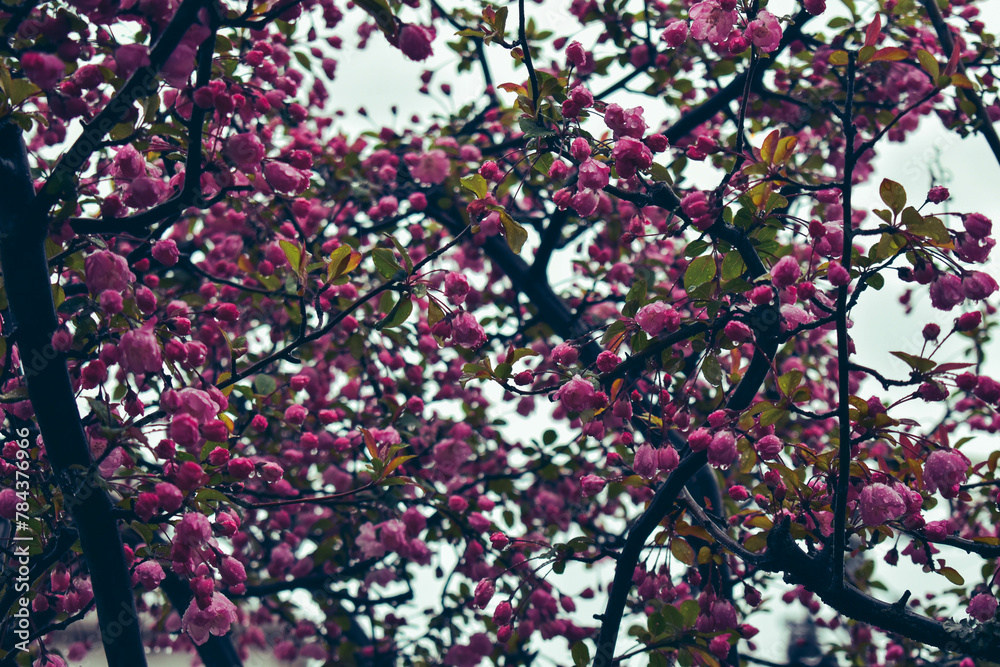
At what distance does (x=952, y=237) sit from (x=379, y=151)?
248 cm

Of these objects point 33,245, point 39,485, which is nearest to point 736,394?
point 33,245

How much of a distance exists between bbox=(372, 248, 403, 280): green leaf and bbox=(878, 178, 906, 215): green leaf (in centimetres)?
113

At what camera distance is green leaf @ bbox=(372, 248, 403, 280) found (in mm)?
1812

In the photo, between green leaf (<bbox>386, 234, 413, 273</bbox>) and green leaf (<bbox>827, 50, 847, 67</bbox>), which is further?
green leaf (<bbox>827, 50, 847, 67</bbox>)

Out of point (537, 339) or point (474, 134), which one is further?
point (474, 134)

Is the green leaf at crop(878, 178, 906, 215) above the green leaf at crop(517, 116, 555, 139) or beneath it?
beneath

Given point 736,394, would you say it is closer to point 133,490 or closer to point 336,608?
point 133,490

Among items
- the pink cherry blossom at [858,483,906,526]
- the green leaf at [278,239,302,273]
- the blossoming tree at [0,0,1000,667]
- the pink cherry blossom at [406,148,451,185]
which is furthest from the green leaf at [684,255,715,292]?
the pink cherry blossom at [406,148,451,185]

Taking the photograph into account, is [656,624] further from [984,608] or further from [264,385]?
[264,385]

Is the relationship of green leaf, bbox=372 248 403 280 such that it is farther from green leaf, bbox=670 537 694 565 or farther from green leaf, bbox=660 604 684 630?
green leaf, bbox=660 604 684 630

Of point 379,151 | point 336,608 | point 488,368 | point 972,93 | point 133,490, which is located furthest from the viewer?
point 379,151

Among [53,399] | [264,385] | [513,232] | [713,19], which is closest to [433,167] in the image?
[264,385]

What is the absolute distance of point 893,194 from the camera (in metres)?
1.43

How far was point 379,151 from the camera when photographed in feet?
10.8
